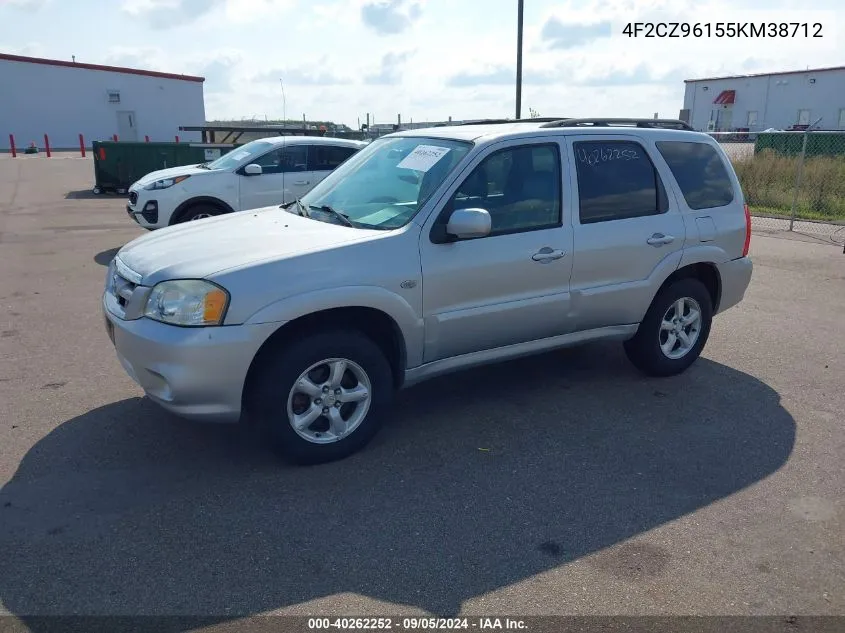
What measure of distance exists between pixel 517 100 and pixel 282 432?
12951 mm

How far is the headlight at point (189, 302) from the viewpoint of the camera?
3.67m

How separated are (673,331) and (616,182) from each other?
4.30ft

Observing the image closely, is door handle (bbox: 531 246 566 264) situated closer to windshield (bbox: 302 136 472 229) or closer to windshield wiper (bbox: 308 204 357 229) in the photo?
windshield (bbox: 302 136 472 229)

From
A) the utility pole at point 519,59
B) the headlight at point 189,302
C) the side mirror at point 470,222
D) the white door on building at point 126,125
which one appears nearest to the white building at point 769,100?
the utility pole at point 519,59

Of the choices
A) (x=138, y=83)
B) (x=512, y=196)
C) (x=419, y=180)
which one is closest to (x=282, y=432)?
(x=419, y=180)

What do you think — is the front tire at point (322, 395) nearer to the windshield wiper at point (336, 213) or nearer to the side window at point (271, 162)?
the windshield wiper at point (336, 213)

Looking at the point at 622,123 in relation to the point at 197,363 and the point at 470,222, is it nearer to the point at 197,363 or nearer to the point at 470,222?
the point at 470,222

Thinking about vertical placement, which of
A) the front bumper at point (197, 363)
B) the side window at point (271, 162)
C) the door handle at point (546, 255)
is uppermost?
the side window at point (271, 162)

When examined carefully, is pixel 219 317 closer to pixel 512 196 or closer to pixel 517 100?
pixel 512 196

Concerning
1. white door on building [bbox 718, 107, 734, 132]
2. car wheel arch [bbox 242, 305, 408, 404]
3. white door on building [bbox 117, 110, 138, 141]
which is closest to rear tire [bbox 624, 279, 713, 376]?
car wheel arch [bbox 242, 305, 408, 404]

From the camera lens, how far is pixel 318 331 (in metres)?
4.00

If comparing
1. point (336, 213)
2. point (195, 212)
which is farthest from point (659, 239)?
point (195, 212)

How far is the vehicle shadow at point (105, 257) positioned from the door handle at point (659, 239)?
7.09 meters

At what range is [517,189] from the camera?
466 centimetres
